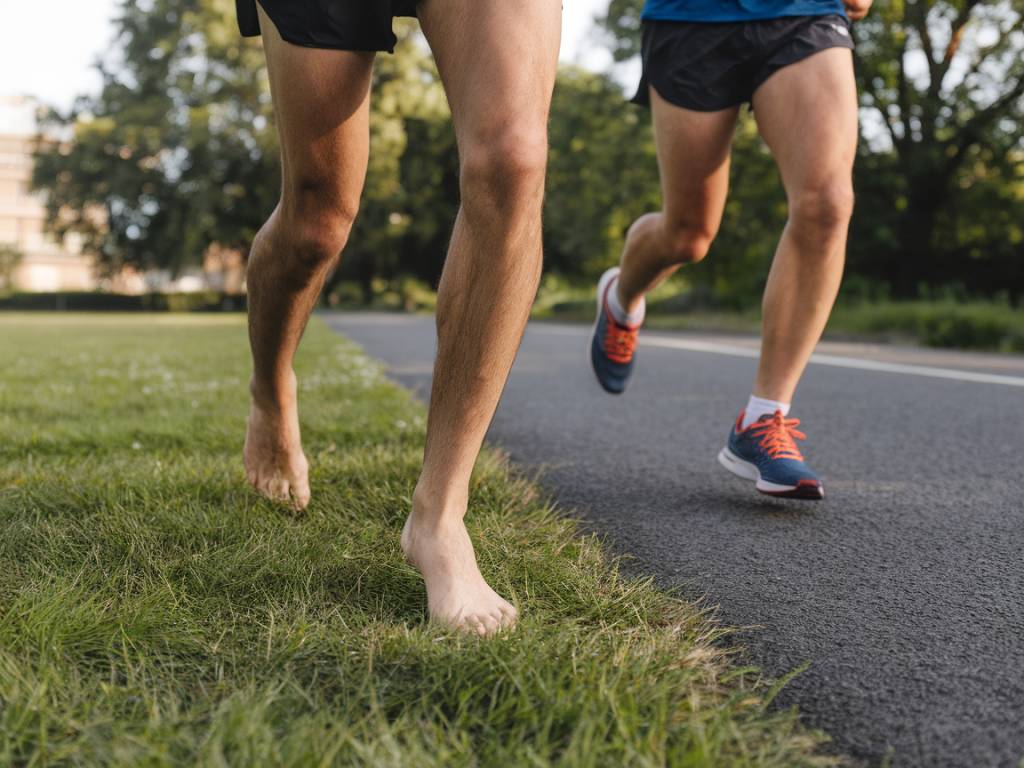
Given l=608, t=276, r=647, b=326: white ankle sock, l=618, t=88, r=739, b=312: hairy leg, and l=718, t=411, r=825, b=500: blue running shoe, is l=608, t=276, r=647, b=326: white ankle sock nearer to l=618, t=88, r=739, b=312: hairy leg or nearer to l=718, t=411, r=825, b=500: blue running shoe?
l=618, t=88, r=739, b=312: hairy leg

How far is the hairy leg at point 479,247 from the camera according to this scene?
66.0 inches

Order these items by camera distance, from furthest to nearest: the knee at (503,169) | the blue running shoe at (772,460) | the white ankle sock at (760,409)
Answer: the white ankle sock at (760,409)
the blue running shoe at (772,460)
the knee at (503,169)

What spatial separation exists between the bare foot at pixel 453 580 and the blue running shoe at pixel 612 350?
2273mm

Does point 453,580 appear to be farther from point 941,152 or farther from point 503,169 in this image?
point 941,152

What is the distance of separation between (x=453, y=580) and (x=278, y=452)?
0.93 meters

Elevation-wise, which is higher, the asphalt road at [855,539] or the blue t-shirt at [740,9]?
the blue t-shirt at [740,9]

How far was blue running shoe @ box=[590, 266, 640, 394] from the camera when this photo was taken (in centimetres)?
396

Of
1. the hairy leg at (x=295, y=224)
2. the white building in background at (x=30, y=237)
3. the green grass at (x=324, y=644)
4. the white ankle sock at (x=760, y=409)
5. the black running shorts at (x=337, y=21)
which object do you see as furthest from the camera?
the white building in background at (x=30, y=237)

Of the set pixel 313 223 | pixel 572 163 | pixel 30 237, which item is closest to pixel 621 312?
pixel 313 223

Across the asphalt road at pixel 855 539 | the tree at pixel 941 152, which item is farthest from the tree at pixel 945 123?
the asphalt road at pixel 855 539

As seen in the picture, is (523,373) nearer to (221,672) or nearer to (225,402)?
(225,402)

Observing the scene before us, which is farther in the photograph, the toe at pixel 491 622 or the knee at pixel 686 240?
the knee at pixel 686 240

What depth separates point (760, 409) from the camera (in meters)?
2.77

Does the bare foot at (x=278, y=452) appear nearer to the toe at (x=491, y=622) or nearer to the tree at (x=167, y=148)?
the toe at (x=491, y=622)
